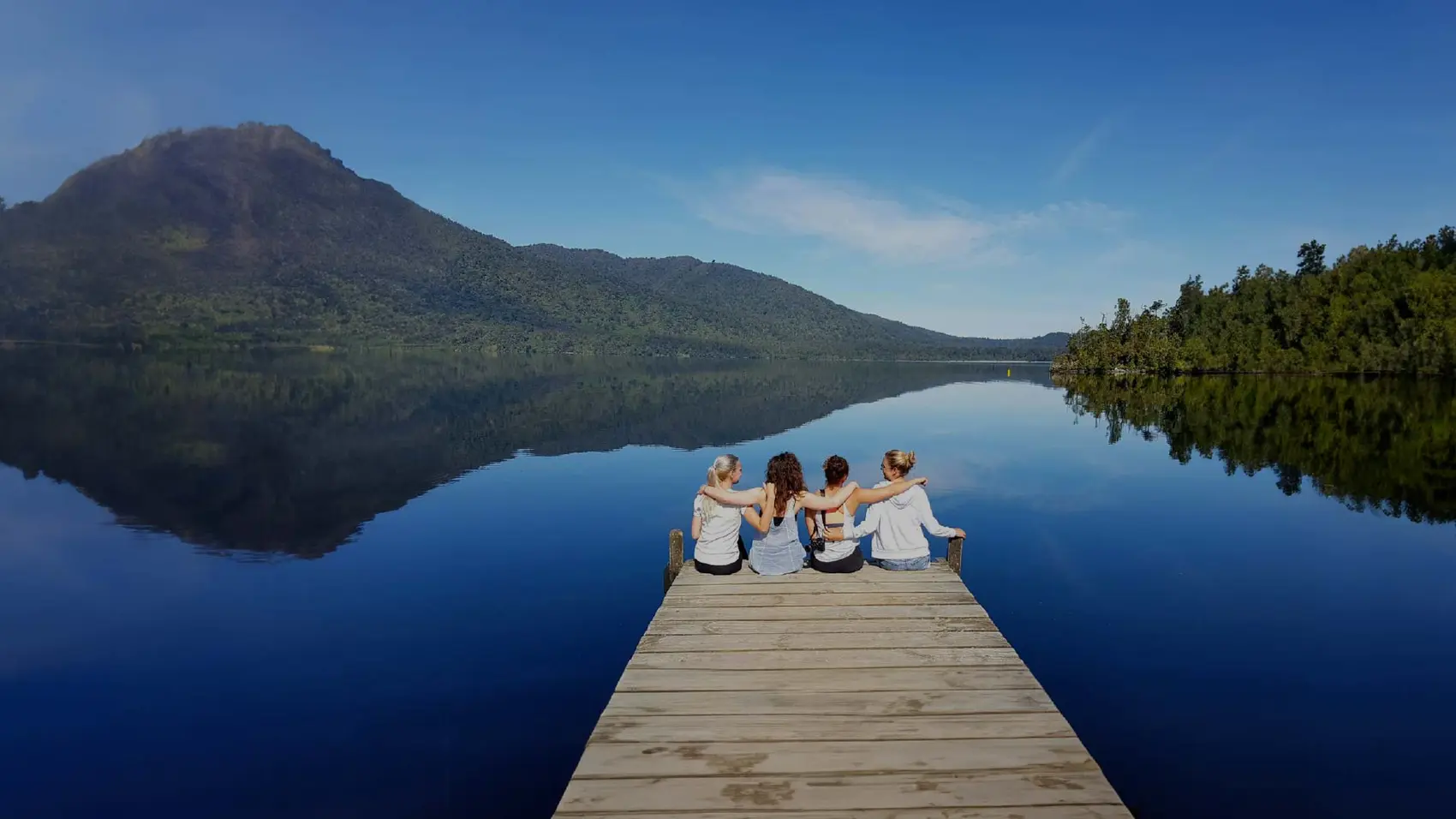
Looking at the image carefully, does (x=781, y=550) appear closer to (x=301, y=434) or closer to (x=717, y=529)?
(x=717, y=529)

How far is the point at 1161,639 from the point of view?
476 inches

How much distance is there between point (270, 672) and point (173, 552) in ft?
27.8

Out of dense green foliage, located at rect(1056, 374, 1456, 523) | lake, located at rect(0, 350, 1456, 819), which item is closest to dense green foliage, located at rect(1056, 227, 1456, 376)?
dense green foliage, located at rect(1056, 374, 1456, 523)

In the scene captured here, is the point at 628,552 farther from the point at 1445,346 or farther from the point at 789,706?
the point at 1445,346

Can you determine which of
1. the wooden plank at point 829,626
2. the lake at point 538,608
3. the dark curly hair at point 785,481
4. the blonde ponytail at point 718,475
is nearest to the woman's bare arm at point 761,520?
the dark curly hair at point 785,481

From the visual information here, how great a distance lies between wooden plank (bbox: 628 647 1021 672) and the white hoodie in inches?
119

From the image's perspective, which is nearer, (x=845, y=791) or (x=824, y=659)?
(x=845, y=791)

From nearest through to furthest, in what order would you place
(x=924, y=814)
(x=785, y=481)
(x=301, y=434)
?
(x=924, y=814) < (x=785, y=481) < (x=301, y=434)

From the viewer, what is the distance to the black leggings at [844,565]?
35.8 ft

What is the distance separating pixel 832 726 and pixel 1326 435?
138 feet

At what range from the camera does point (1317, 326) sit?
12138 cm

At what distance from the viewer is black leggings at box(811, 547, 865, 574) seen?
10.9 meters

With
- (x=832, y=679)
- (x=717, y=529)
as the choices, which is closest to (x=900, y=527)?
(x=717, y=529)

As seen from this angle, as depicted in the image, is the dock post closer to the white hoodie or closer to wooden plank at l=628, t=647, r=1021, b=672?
the white hoodie
